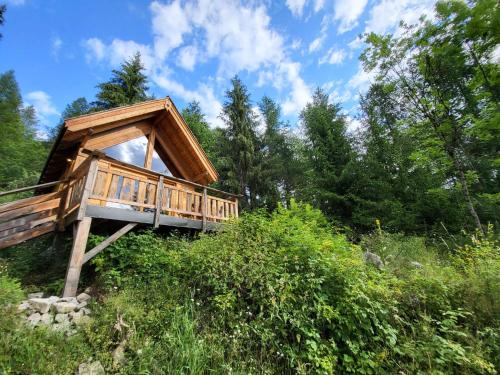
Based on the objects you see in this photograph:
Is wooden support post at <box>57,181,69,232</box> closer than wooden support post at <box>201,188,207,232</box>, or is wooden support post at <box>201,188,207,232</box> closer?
wooden support post at <box>57,181,69,232</box>

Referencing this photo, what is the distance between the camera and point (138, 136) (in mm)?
8539

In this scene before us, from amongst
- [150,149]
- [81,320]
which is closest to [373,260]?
[81,320]

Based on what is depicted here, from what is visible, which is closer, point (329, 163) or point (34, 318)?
point (34, 318)

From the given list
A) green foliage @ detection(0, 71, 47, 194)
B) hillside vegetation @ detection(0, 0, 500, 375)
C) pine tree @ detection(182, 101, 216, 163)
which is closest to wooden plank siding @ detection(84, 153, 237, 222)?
hillside vegetation @ detection(0, 0, 500, 375)

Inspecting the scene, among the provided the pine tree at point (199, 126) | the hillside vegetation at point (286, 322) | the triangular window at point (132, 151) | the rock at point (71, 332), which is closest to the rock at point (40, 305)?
the hillside vegetation at point (286, 322)

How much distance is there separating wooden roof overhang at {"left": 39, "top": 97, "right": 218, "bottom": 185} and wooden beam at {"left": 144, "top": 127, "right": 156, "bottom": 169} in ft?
0.41

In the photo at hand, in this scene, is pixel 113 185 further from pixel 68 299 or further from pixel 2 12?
pixel 2 12

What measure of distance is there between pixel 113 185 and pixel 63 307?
2744mm

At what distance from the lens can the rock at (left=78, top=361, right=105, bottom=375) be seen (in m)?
2.62

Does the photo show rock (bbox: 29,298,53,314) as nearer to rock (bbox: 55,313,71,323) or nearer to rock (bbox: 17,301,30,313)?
rock (bbox: 17,301,30,313)

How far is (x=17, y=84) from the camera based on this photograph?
21625 millimetres

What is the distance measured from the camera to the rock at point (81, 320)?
3454mm

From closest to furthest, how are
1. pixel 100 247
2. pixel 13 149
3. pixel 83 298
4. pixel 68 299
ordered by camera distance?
pixel 68 299 < pixel 83 298 < pixel 100 247 < pixel 13 149

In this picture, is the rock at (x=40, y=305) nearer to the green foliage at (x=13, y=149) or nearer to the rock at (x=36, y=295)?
the rock at (x=36, y=295)
